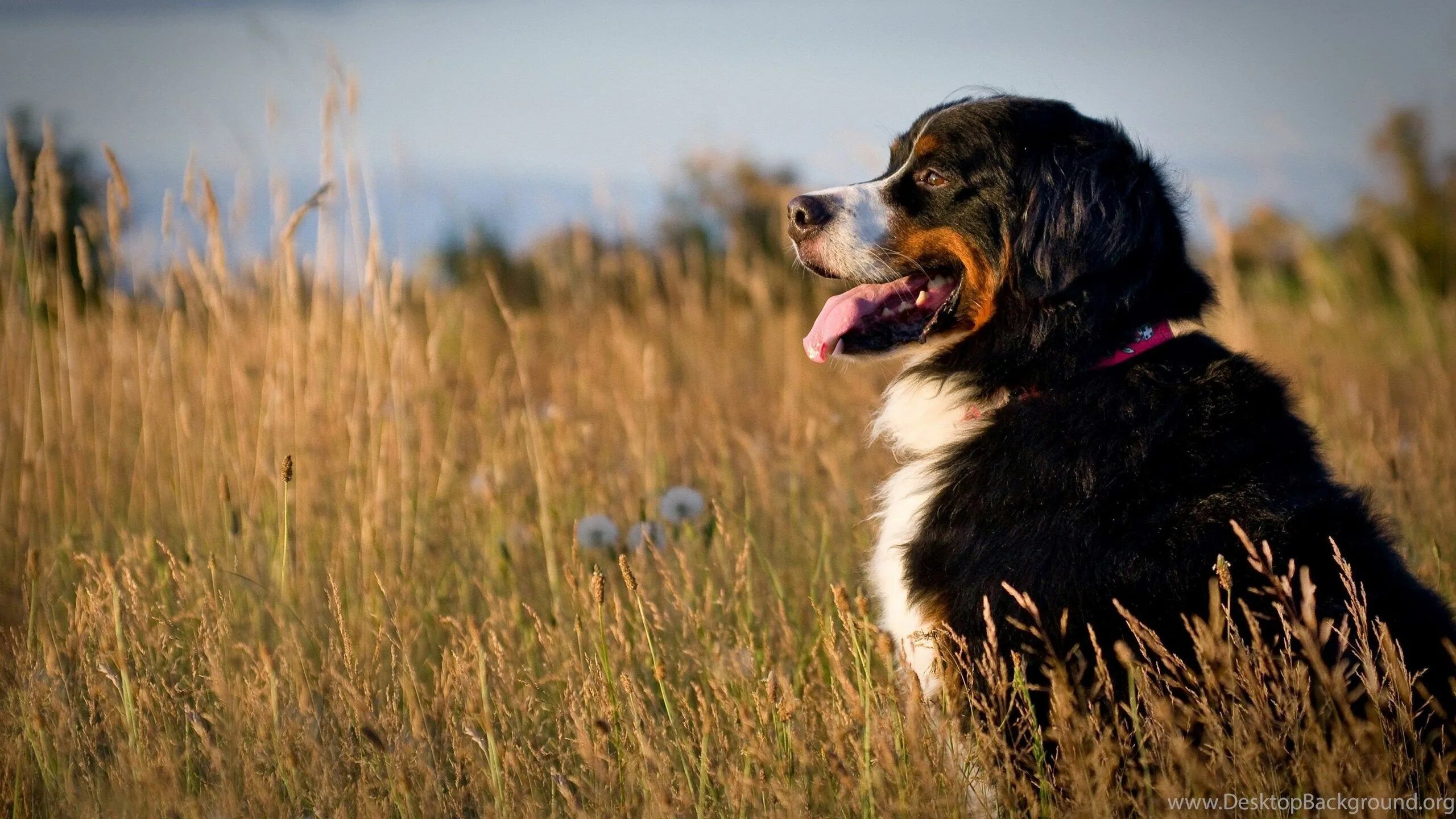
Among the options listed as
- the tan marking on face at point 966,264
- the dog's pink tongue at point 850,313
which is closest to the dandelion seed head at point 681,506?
the dog's pink tongue at point 850,313

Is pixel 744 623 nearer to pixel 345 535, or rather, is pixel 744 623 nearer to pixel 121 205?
pixel 345 535

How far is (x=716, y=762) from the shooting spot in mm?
1992

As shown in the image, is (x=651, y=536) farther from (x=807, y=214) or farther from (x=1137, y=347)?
(x=1137, y=347)

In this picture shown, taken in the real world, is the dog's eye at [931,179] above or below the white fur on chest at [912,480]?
above

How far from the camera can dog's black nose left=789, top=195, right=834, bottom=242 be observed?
255 cm

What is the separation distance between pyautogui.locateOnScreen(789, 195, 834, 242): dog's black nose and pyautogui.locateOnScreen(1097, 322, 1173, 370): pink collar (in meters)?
0.76

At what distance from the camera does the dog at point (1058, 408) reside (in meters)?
1.83

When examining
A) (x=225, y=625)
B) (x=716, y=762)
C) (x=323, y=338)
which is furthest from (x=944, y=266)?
(x=323, y=338)

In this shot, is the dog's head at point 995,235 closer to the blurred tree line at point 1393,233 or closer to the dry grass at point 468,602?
the dry grass at point 468,602

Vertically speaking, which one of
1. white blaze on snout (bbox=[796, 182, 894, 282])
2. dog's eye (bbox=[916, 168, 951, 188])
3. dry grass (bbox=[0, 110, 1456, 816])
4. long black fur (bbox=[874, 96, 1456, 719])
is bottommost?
dry grass (bbox=[0, 110, 1456, 816])

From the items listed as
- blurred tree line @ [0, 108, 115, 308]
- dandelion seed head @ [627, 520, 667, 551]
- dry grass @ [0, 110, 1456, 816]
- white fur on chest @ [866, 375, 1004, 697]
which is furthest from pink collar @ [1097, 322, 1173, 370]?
blurred tree line @ [0, 108, 115, 308]

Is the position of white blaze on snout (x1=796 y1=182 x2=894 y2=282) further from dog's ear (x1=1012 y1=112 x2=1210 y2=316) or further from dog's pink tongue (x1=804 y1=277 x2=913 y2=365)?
dog's ear (x1=1012 y1=112 x2=1210 y2=316)

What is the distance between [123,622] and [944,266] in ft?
6.70

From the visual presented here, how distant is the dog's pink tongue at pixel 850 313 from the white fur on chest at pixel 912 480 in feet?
0.58
